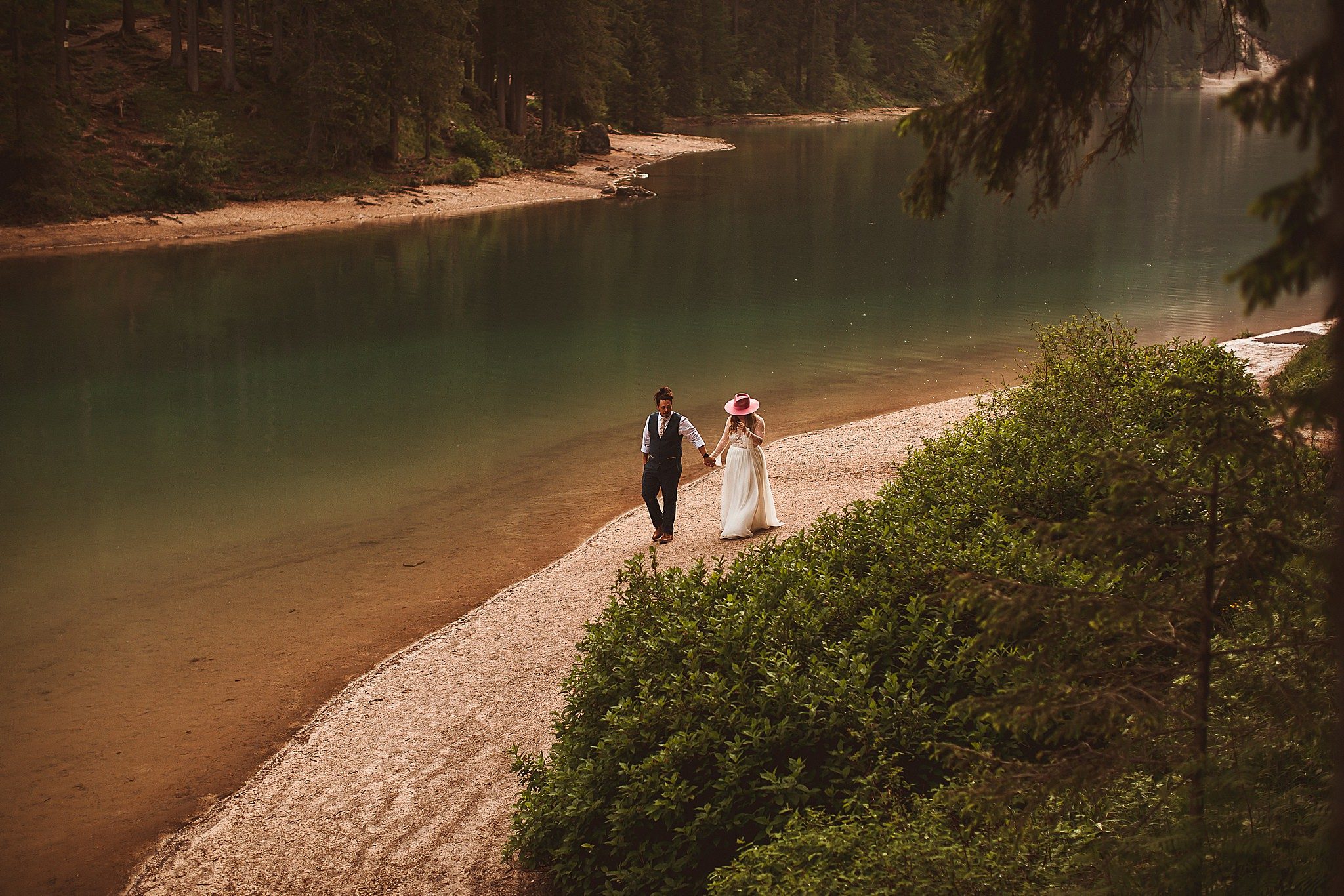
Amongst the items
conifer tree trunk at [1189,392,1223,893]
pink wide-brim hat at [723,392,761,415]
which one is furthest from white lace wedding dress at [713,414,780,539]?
conifer tree trunk at [1189,392,1223,893]

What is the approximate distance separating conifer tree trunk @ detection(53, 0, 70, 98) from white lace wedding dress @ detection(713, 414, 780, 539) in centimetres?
4686

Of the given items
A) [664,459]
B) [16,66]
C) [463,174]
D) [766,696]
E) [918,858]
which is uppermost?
[16,66]

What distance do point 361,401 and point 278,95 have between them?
1625 inches

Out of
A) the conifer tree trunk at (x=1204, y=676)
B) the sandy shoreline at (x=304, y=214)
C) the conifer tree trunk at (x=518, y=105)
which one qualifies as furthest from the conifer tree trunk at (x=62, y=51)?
the conifer tree trunk at (x=1204, y=676)

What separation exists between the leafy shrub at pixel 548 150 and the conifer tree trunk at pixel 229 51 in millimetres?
17547

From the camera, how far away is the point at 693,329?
31109 mm

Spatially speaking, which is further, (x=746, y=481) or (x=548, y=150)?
(x=548, y=150)

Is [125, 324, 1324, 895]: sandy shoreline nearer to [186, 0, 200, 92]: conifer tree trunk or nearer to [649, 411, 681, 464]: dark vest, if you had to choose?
[649, 411, 681, 464]: dark vest

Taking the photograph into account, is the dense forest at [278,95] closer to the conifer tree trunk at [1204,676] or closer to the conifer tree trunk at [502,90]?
the conifer tree trunk at [502,90]

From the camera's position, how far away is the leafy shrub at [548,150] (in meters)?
69.0

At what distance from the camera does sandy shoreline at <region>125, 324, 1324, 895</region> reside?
27.7 feet

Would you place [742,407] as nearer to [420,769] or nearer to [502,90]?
[420,769]

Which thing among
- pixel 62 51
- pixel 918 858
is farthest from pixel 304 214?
pixel 918 858

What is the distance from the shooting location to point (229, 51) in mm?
56438
